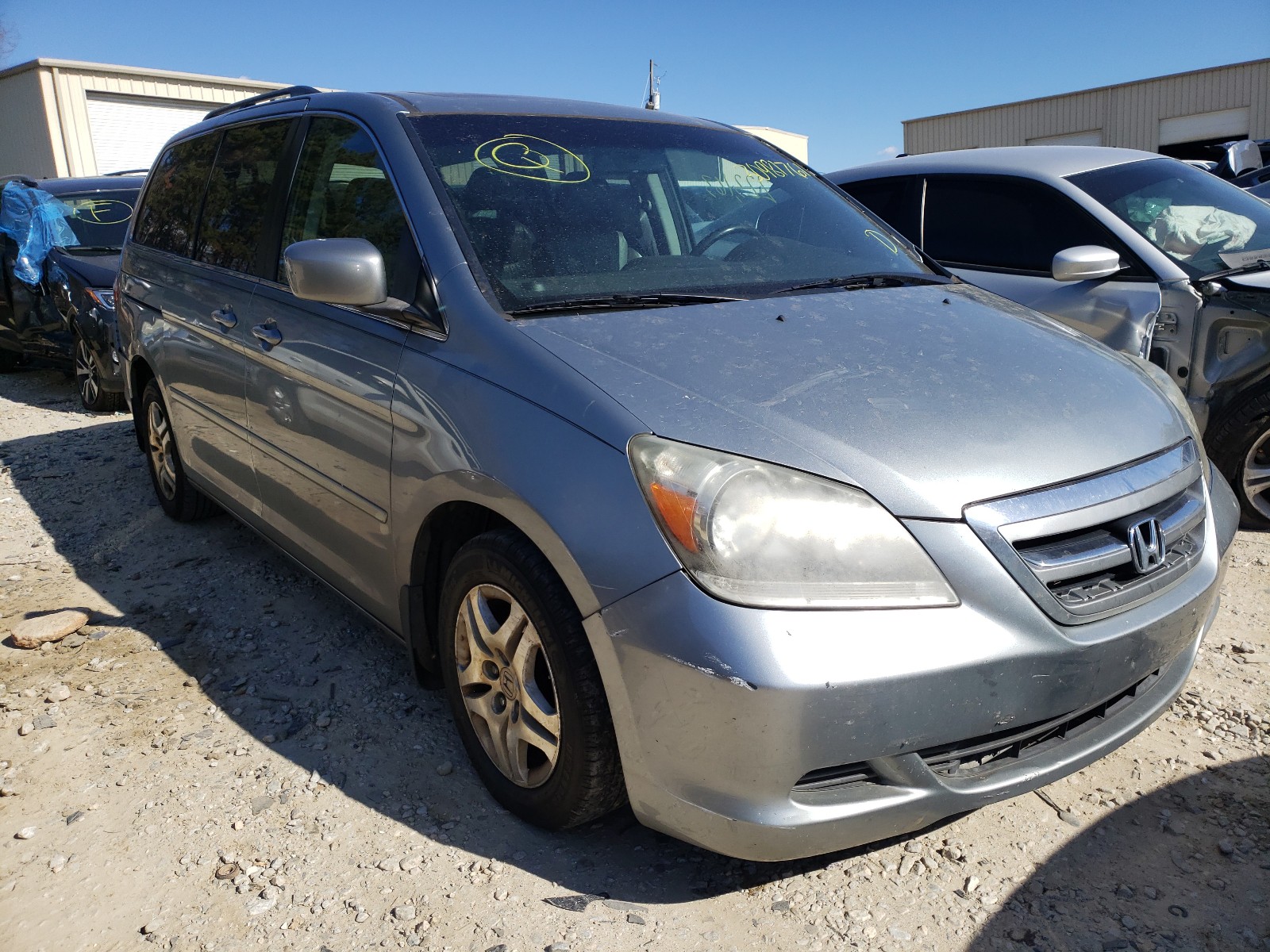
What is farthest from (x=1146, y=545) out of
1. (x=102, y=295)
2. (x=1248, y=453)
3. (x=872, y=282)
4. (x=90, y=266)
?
(x=90, y=266)

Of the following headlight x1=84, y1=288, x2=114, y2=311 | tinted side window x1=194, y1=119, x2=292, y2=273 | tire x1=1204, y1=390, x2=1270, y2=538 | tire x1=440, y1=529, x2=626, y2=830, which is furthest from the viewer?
headlight x1=84, y1=288, x2=114, y2=311

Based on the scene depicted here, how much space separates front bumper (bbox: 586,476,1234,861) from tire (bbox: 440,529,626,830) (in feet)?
0.34

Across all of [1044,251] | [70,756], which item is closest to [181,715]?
[70,756]

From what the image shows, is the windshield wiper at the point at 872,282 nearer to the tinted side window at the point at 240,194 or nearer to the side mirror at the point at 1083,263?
the side mirror at the point at 1083,263

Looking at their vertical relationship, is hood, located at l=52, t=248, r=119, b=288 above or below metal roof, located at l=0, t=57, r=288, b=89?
below

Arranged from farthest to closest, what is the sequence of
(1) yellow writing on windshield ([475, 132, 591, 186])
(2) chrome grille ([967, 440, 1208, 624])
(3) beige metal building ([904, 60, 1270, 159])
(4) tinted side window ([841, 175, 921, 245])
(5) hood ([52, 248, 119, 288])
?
(3) beige metal building ([904, 60, 1270, 159]) → (5) hood ([52, 248, 119, 288]) → (4) tinted side window ([841, 175, 921, 245]) → (1) yellow writing on windshield ([475, 132, 591, 186]) → (2) chrome grille ([967, 440, 1208, 624])

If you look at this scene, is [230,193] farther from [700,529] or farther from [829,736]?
[829,736]

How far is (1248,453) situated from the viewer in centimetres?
420

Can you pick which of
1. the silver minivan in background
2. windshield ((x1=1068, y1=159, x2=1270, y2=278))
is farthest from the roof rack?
windshield ((x1=1068, y1=159, x2=1270, y2=278))

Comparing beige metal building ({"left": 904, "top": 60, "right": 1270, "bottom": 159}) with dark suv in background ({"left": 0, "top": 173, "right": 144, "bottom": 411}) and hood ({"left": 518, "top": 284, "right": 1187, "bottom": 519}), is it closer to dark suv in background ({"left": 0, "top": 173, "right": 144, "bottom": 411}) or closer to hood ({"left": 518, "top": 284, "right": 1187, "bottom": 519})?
dark suv in background ({"left": 0, "top": 173, "right": 144, "bottom": 411})

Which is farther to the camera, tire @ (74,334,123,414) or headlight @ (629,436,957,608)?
tire @ (74,334,123,414)

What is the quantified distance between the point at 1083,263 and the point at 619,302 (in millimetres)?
2196

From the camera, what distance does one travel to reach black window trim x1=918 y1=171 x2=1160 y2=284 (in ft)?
14.3

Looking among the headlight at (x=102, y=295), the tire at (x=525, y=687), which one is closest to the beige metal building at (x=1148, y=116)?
the headlight at (x=102, y=295)
